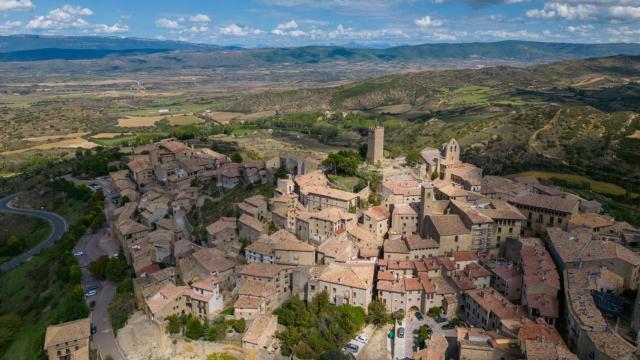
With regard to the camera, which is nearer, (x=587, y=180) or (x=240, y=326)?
(x=240, y=326)

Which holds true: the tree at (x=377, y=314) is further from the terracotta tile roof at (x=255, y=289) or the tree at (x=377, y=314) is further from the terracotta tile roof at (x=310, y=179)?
the terracotta tile roof at (x=310, y=179)

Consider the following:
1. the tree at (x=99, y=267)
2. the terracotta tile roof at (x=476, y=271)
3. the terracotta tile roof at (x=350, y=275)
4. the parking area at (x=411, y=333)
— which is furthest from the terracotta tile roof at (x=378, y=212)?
the tree at (x=99, y=267)

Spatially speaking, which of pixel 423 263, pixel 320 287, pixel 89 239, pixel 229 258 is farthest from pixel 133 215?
pixel 423 263

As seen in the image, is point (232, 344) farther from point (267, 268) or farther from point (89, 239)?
point (89, 239)

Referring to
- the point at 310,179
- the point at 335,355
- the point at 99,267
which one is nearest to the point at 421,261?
the point at 335,355

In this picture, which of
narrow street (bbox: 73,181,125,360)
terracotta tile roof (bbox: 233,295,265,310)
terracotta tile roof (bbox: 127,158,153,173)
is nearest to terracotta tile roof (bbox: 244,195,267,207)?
terracotta tile roof (bbox: 233,295,265,310)

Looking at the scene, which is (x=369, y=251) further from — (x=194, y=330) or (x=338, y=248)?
(x=194, y=330)

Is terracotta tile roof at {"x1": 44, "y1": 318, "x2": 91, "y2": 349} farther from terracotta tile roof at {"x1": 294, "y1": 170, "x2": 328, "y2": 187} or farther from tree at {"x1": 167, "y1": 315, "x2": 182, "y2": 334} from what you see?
terracotta tile roof at {"x1": 294, "y1": 170, "x2": 328, "y2": 187}
